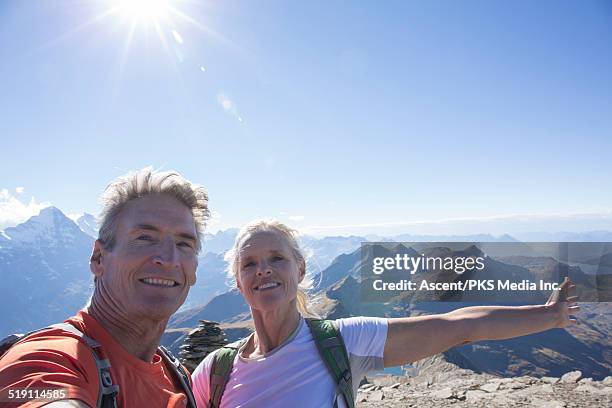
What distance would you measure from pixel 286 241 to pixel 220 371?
5.11 ft

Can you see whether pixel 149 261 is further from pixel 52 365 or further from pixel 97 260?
pixel 52 365

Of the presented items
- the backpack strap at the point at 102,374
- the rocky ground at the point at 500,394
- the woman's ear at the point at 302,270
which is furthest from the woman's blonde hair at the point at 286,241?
the rocky ground at the point at 500,394

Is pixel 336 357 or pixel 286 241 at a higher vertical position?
pixel 286 241

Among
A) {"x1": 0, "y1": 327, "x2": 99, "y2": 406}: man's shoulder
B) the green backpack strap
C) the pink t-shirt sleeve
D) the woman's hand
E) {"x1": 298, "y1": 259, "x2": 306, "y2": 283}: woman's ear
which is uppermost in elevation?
{"x1": 298, "y1": 259, "x2": 306, "y2": 283}: woman's ear

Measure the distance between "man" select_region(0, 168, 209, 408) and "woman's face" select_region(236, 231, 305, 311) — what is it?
724 mm

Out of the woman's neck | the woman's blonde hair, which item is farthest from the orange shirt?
the woman's blonde hair

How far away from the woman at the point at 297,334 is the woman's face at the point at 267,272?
0.01 metres

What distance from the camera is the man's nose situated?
331cm

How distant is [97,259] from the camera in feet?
11.5

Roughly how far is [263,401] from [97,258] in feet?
6.54

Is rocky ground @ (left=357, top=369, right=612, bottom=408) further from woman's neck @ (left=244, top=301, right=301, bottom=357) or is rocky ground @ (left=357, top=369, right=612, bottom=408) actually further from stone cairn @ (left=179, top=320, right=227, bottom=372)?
woman's neck @ (left=244, top=301, right=301, bottom=357)

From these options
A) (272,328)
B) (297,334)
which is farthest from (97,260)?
(297,334)

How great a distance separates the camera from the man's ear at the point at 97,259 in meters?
3.46

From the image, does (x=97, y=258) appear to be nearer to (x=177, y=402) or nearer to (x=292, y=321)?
(x=177, y=402)
